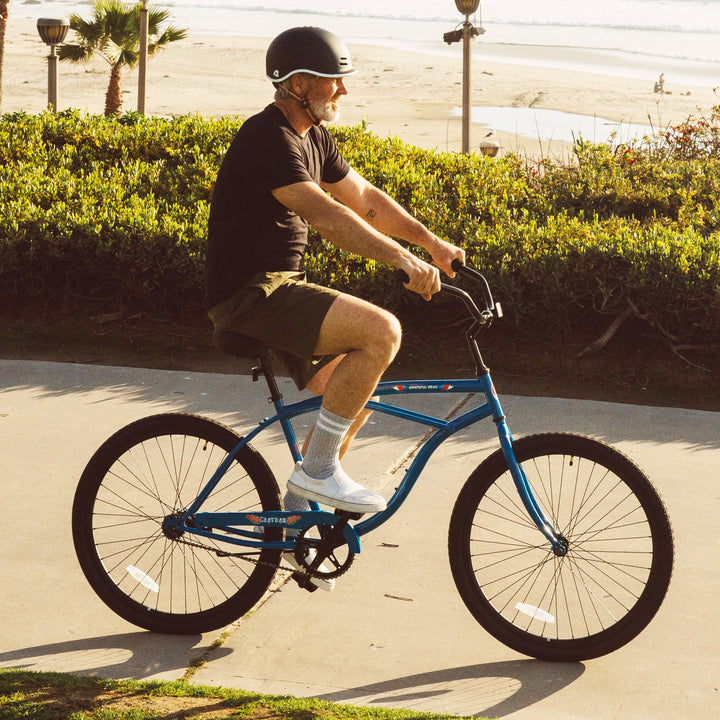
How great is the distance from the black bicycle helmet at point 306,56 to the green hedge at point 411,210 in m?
3.36

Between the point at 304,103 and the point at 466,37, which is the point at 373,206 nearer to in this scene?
the point at 304,103

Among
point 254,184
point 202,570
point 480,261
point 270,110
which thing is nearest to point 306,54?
point 270,110

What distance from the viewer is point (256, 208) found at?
3525mm

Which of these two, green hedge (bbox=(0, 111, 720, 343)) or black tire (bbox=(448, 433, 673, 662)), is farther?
green hedge (bbox=(0, 111, 720, 343))

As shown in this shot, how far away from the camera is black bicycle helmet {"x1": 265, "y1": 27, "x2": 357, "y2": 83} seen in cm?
349

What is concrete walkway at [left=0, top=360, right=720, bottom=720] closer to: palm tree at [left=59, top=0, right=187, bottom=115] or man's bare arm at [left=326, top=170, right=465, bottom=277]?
man's bare arm at [left=326, top=170, right=465, bottom=277]

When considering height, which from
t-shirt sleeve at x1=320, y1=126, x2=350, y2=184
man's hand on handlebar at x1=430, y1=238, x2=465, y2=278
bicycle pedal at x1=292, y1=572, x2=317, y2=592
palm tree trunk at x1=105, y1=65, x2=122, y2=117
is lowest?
bicycle pedal at x1=292, y1=572, x2=317, y2=592

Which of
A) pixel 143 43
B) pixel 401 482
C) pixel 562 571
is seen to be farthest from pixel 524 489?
pixel 143 43

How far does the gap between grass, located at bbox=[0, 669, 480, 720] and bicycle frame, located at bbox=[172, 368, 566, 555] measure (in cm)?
57

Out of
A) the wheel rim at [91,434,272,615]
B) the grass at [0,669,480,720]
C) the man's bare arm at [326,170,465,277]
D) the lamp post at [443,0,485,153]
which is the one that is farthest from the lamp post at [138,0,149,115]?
the grass at [0,669,480,720]

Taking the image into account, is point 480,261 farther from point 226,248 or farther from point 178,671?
point 178,671

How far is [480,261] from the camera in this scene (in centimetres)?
684

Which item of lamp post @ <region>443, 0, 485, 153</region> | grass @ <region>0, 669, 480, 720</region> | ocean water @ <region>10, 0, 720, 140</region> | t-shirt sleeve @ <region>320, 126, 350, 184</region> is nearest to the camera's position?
grass @ <region>0, 669, 480, 720</region>

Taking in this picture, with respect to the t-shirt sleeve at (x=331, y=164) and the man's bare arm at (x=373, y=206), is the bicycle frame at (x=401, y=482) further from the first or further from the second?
the t-shirt sleeve at (x=331, y=164)
